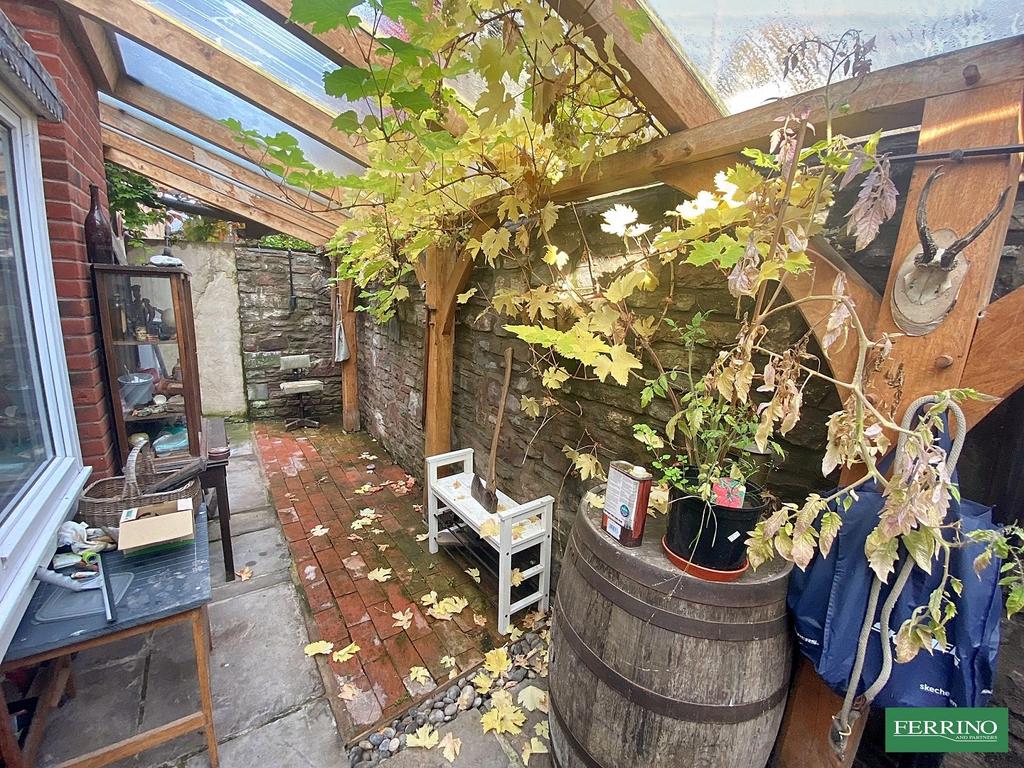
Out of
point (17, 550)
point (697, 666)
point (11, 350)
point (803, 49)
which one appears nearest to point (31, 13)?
point (11, 350)

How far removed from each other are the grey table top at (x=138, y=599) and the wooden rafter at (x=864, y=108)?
6.37 feet

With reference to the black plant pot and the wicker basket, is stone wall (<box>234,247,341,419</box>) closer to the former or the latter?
the wicker basket

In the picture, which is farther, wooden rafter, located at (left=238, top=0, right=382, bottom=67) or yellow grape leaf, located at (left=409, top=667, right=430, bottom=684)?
yellow grape leaf, located at (left=409, top=667, right=430, bottom=684)

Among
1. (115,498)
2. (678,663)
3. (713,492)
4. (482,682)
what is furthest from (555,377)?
(115,498)

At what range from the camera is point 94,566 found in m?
1.40

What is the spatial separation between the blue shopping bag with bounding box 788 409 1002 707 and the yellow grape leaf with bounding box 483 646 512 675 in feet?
4.23

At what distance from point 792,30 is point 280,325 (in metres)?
5.56

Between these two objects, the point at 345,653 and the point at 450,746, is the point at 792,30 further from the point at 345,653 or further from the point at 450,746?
the point at 345,653

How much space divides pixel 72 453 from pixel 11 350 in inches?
20.6

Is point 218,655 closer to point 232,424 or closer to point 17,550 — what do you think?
point 17,550

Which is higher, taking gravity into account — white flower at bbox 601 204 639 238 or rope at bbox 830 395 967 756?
white flower at bbox 601 204 639 238

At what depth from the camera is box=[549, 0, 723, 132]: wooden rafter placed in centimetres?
97

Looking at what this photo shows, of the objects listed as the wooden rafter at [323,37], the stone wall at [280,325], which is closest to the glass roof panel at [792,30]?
the wooden rafter at [323,37]

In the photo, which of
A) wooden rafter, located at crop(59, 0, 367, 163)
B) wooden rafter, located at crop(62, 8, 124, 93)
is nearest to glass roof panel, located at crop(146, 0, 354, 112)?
wooden rafter, located at crop(59, 0, 367, 163)
